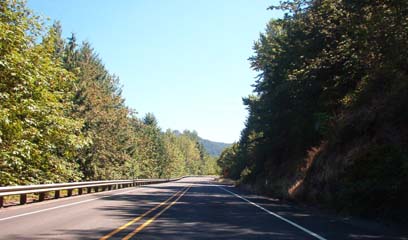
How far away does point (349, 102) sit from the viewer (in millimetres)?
23031

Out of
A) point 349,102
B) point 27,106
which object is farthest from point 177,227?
point 349,102

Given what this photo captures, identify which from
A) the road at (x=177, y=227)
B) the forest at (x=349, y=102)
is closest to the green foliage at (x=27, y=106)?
the road at (x=177, y=227)

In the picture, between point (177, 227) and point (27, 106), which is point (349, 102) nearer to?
point (177, 227)

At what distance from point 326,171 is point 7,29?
623 inches

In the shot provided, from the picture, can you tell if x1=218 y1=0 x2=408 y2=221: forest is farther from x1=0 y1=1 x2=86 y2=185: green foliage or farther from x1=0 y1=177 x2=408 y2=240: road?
x1=0 y1=1 x2=86 y2=185: green foliage

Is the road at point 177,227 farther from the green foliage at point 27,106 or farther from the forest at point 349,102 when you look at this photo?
the green foliage at point 27,106

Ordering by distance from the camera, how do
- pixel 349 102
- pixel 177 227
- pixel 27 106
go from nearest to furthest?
pixel 177 227 < pixel 27 106 < pixel 349 102

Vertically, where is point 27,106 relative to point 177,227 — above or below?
above

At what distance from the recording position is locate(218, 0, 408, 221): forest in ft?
48.5

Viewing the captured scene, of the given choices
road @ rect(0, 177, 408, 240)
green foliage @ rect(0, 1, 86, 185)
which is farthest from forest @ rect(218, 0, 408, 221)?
green foliage @ rect(0, 1, 86, 185)

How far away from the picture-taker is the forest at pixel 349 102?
14781mm

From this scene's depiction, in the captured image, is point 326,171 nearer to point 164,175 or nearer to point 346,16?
point 346,16

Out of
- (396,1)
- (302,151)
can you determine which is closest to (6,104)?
(396,1)

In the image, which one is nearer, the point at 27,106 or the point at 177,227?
the point at 177,227
